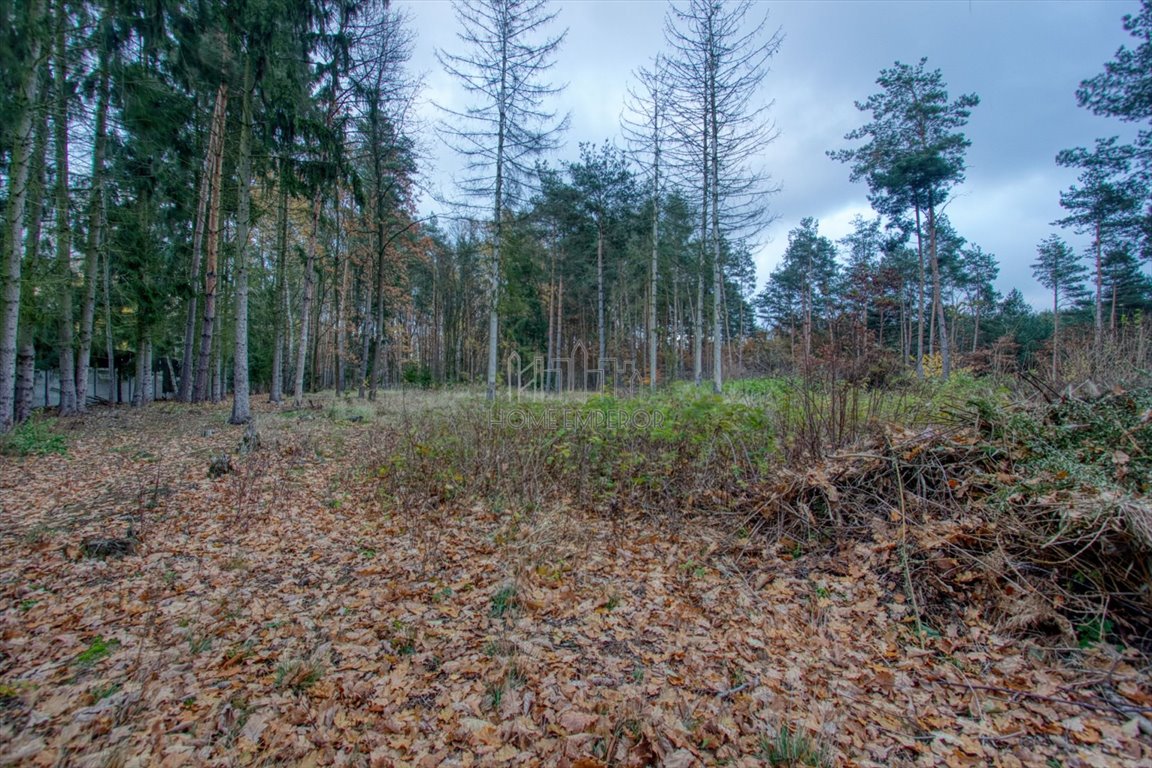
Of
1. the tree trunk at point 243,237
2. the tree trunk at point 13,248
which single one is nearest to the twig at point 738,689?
the tree trunk at point 243,237

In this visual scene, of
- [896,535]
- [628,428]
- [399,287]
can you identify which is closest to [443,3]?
[399,287]

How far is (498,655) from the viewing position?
102 inches

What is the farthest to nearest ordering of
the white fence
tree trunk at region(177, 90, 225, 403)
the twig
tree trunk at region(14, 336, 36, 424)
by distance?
the white fence
tree trunk at region(177, 90, 225, 403)
tree trunk at region(14, 336, 36, 424)
the twig

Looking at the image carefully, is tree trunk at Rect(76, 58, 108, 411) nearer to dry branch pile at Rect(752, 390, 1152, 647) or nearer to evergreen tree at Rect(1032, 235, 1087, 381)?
dry branch pile at Rect(752, 390, 1152, 647)

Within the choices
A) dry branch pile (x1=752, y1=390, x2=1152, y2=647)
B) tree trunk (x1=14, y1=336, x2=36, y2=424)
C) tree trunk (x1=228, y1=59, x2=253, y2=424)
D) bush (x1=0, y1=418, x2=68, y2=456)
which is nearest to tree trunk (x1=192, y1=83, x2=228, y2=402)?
tree trunk (x1=228, y1=59, x2=253, y2=424)

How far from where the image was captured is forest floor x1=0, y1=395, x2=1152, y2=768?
6.41ft

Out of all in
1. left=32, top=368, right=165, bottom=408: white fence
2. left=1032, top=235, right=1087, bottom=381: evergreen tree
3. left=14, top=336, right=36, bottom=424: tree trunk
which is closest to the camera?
left=14, top=336, right=36, bottom=424: tree trunk

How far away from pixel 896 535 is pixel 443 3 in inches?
594

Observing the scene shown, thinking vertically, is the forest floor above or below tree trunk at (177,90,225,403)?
below

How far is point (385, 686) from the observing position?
7.61ft

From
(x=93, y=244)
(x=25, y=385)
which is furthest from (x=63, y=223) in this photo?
(x=25, y=385)

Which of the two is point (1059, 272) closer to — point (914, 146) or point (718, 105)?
point (914, 146)

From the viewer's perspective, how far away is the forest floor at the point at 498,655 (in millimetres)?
1955

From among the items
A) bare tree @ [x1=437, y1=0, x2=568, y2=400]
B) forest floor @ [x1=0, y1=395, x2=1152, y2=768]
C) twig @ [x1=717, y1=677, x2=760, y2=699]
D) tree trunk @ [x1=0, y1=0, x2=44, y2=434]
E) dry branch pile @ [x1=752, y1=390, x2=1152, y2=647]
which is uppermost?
bare tree @ [x1=437, y1=0, x2=568, y2=400]
